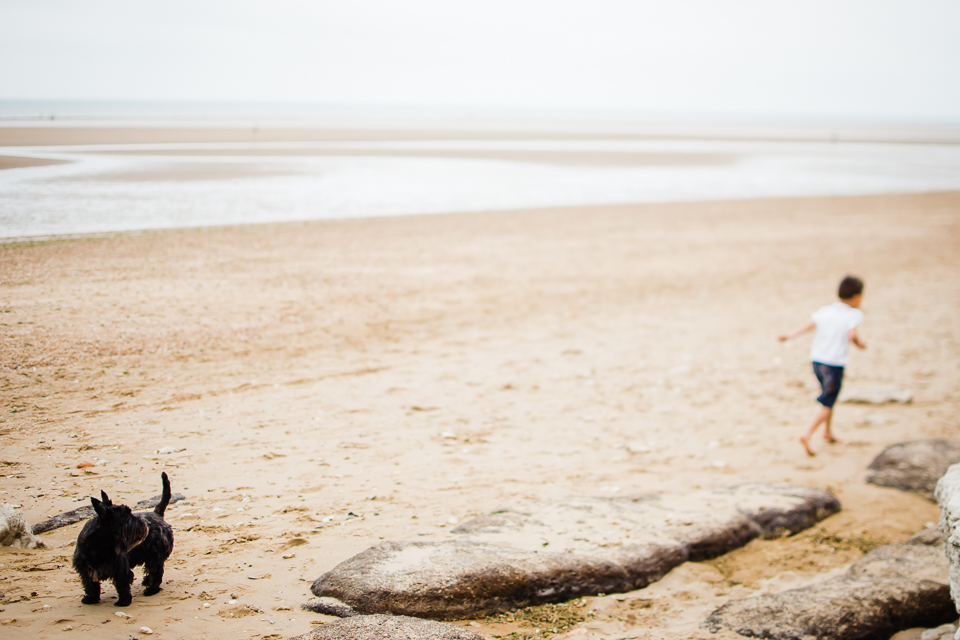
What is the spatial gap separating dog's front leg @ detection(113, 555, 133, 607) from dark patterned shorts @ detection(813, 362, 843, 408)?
638 cm

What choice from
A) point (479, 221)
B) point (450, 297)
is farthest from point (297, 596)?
point (479, 221)

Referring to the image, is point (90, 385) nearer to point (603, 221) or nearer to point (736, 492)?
point (736, 492)

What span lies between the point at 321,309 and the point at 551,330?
365cm

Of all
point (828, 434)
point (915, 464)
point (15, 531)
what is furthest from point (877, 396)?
point (15, 531)

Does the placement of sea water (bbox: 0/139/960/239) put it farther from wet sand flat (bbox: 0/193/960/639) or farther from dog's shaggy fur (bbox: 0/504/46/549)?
dog's shaggy fur (bbox: 0/504/46/549)

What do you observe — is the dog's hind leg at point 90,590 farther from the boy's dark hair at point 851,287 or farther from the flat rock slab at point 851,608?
the boy's dark hair at point 851,287

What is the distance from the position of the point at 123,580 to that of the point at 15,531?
3.07 ft

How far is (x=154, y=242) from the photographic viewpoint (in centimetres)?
874

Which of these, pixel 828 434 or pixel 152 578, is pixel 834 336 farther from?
pixel 152 578

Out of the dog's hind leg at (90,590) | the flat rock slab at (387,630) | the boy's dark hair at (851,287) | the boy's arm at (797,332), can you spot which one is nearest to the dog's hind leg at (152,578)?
the dog's hind leg at (90,590)

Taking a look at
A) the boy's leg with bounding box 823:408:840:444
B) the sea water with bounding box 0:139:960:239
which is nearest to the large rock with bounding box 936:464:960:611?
the boy's leg with bounding box 823:408:840:444

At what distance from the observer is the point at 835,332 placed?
22.1ft

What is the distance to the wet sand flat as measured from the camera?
429 centimetres

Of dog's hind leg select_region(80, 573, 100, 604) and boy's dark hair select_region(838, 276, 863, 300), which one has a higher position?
boy's dark hair select_region(838, 276, 863, 300)
